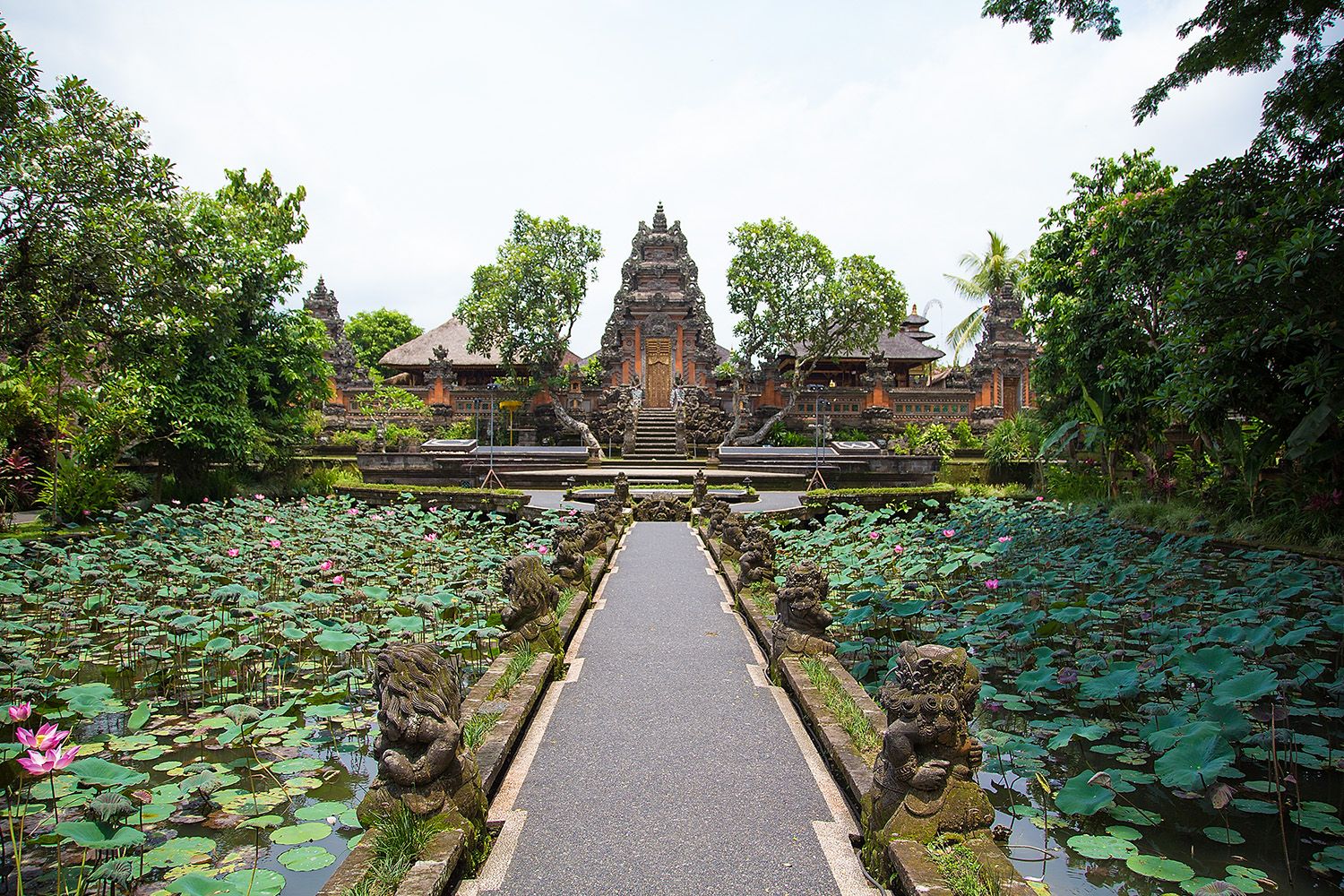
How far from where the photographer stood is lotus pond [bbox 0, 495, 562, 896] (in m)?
3.06

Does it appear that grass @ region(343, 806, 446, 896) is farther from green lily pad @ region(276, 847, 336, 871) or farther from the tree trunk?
the tree trunk

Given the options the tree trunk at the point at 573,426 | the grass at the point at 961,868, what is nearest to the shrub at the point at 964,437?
the tree trunk at the point at 573,426

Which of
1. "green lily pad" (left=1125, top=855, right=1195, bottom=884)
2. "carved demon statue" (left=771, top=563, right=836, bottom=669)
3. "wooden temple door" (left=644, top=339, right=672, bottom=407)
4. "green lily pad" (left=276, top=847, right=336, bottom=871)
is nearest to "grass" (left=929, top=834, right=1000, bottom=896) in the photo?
"green lily pad" (left=1125, top=855, right=1195, bottom=884)

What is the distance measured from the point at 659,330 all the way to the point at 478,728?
26.0 m

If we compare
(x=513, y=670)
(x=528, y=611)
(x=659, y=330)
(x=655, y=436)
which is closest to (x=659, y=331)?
(x=659, y=330)

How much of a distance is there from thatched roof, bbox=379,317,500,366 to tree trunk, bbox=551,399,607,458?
5.23 meters

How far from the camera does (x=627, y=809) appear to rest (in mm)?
3551

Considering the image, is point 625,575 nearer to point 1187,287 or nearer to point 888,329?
point 1187,287

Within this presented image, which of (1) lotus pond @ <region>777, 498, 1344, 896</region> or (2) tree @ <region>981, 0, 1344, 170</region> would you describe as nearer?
(1) lotus pond @ <region>777, 498, 1344, 896</region>

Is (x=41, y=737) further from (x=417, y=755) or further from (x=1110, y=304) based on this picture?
(x=1110, y=304)

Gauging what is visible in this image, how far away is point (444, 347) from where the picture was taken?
34.0m

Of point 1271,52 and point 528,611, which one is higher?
point 1271,52

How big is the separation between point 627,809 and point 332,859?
126 cm

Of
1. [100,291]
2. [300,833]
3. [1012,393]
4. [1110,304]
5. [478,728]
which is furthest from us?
[1012,393]
